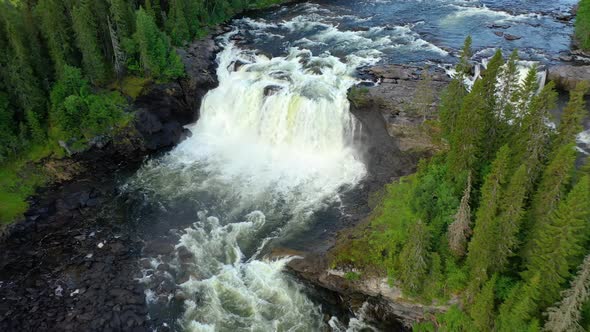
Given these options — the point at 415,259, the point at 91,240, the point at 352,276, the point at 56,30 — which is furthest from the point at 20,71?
the point at 415,259

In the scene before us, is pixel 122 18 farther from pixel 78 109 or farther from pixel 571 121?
pixel 571 121

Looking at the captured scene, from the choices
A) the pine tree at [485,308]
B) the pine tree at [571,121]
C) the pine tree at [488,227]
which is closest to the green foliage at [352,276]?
the pine tree at [488,227]

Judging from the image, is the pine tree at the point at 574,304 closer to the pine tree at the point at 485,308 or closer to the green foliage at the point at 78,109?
the pine tree at the point at 485,308

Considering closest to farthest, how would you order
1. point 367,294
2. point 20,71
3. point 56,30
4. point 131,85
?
point 367,294, point 20,71, point 56,30, point 131,85

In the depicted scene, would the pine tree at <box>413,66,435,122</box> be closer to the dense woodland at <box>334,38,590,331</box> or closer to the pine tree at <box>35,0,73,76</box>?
the dense woodland at <box>334,38,590,331</box>

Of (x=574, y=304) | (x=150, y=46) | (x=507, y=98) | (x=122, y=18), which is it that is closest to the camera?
(x=574, y=304)

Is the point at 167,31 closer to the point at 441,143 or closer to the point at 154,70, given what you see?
the point at 154,70

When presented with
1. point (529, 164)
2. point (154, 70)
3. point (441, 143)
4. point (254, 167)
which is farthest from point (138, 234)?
point (529, 164)
